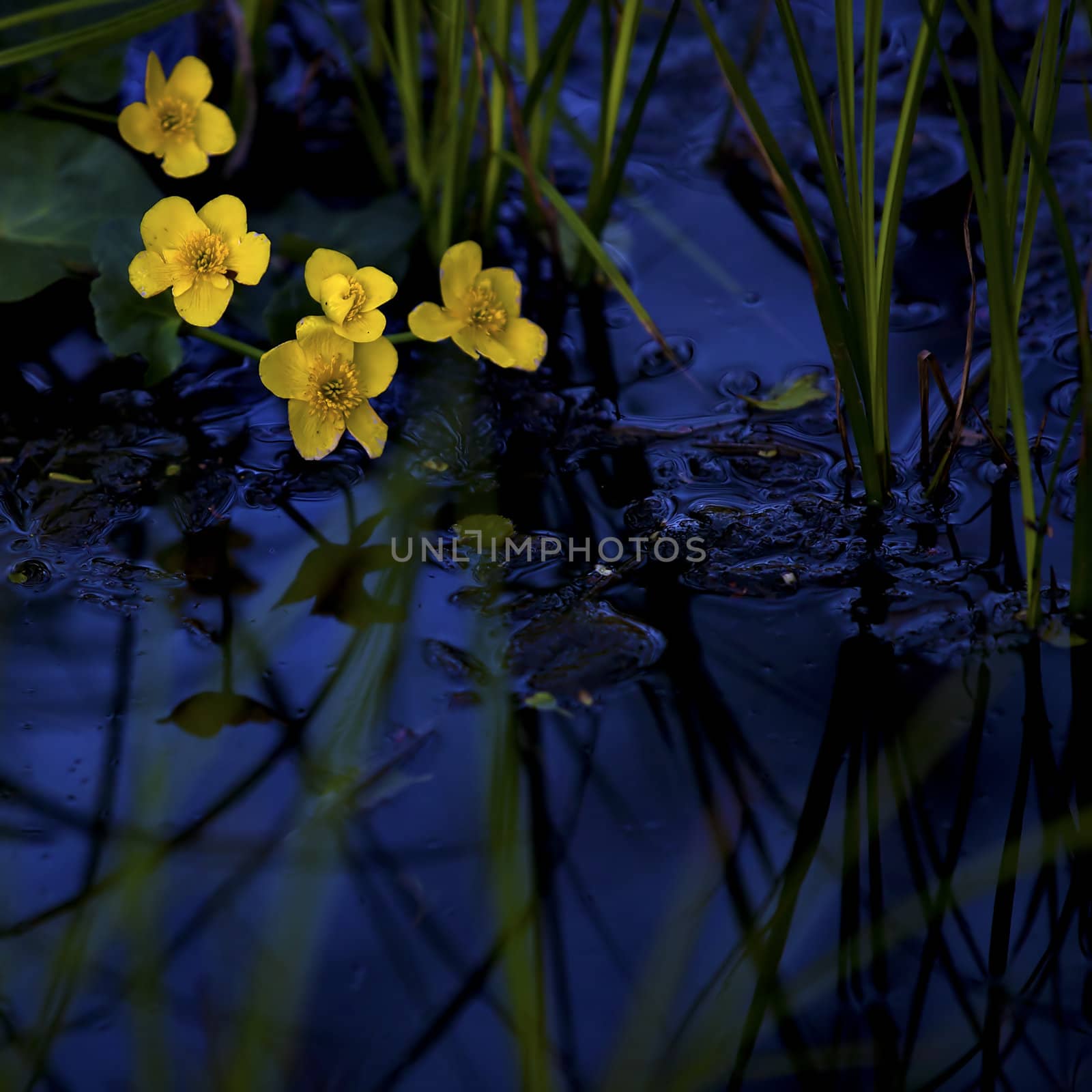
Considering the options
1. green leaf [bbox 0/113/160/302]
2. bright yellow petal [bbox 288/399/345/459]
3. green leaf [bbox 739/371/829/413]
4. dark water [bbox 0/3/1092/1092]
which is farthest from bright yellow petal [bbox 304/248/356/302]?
green leaf [bbox 739/371/829/413]

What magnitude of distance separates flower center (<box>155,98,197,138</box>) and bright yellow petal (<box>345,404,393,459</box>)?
0.49 metres

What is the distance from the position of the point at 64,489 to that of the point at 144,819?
0.44 meters

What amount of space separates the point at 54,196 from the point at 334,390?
495mm

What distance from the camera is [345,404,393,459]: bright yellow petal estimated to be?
1030 mm

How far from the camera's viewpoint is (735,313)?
1.33m

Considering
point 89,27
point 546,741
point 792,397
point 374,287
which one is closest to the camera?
point 546,741

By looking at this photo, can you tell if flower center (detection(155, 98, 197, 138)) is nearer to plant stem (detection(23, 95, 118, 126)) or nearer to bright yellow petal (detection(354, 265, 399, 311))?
plant stem (detection(23, 95, 118, 126))

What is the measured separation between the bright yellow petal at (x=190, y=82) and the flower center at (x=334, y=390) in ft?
1.51

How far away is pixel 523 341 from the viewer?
3.73 feet

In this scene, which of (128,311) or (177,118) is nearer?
(128,311)

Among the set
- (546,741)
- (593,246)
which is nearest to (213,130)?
(593,246)

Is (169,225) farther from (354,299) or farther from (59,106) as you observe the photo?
(59,106)

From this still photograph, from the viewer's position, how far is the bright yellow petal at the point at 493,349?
112cm

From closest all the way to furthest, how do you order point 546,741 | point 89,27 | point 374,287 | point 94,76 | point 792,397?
point 546,741
point 374,287
point 89,27
point 792,397
point 94,76
